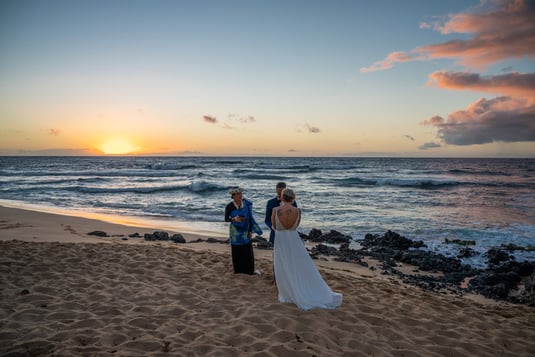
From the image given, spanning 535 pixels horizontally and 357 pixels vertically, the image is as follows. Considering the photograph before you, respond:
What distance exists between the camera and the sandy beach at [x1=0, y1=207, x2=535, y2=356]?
397 cm

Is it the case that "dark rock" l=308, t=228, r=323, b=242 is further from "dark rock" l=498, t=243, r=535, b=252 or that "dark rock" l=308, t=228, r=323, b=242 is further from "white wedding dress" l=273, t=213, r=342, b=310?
"white wedding dress" l=273, t=213, r=342, b=310

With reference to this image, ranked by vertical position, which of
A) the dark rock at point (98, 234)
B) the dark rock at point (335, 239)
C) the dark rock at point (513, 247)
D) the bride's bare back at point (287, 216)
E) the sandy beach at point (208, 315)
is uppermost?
the bride's bare back at point (287, 216)

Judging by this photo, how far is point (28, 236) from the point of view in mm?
10305

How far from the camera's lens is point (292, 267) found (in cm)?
553

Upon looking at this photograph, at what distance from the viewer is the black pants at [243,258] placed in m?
6.98

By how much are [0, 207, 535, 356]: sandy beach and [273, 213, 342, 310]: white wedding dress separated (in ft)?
0.81

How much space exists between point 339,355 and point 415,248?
8.60 meters

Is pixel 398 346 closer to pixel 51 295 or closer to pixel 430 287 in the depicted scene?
pixel 430 287

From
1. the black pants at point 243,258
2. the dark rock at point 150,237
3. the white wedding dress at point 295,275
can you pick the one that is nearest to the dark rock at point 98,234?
the dark rock at point 150,237

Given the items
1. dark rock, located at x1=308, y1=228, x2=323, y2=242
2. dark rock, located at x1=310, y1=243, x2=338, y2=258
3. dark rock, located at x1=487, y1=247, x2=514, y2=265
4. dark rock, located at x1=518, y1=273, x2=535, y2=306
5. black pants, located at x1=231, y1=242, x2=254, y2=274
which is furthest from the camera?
dark rock, located at x1=308, y1=228, x2=323, y2=242

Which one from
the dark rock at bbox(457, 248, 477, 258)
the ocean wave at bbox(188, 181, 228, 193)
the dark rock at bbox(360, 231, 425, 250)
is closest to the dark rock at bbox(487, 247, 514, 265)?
the dark rock at bbox(457, 248, 477, 258)

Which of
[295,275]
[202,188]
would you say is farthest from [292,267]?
[202,188]

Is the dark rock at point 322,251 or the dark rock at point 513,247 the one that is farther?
the dark rock at point 513,247

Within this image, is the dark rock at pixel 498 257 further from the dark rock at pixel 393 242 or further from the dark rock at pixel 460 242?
the dark rock at pixel 393 242
